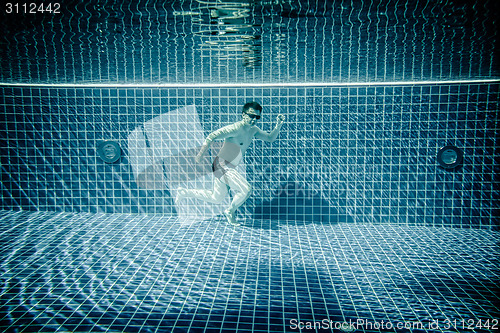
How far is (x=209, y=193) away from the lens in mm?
4168

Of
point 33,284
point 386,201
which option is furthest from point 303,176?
point 33,284

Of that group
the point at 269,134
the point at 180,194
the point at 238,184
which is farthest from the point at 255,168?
the point at 180,194

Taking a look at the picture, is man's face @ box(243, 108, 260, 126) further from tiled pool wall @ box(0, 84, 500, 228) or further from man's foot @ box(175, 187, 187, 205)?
man's foot @ box(175, 187, 187, 205)

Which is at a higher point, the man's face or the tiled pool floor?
the man's face

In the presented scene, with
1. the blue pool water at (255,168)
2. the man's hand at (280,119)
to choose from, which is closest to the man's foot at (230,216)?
the blue pool water at (255,168)

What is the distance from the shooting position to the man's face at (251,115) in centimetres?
379

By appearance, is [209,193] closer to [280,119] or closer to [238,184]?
[238,184]

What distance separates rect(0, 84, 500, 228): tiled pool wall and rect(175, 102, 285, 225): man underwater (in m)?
0.44

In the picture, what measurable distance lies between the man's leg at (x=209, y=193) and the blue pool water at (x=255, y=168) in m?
0.38

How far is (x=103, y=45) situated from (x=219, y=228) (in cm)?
265

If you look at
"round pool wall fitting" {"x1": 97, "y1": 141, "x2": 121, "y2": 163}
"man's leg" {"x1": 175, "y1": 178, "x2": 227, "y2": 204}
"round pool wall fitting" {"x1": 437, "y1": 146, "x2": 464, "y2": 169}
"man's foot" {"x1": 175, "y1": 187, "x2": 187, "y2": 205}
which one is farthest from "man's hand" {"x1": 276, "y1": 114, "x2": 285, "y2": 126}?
"round pool wall fitting" {"x1": 97, "y1": 141, "x2": 121, "y2": 163}

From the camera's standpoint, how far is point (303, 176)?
4.39 meters

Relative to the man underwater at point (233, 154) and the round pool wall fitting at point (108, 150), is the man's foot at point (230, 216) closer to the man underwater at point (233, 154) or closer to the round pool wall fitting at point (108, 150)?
the man underwater at point (233, 154)

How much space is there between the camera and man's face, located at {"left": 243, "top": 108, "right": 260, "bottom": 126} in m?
3.79
